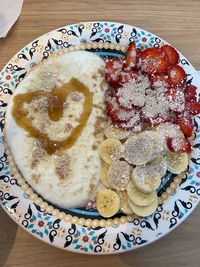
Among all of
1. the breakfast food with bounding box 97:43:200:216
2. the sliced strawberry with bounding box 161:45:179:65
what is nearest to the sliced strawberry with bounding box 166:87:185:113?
the breakfast food with bounding box 97:43:200:216

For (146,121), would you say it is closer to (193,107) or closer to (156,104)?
(156,104)

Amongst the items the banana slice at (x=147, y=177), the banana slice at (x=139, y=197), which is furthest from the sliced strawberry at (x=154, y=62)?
the banana slice at (x=139, y=197)

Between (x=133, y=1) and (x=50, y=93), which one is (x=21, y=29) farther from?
(x=133, y=1)

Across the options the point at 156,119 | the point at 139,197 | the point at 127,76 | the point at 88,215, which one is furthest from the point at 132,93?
the point at 88,215

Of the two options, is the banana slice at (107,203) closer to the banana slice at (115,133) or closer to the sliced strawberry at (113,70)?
the banana slice at (115,133)

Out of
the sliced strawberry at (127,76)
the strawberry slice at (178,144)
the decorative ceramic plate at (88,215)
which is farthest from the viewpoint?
the sliced strawberry at (127,76)

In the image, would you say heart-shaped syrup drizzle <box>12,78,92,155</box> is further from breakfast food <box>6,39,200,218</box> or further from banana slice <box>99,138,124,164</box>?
banana slice <box>99,138,124,164</box>
